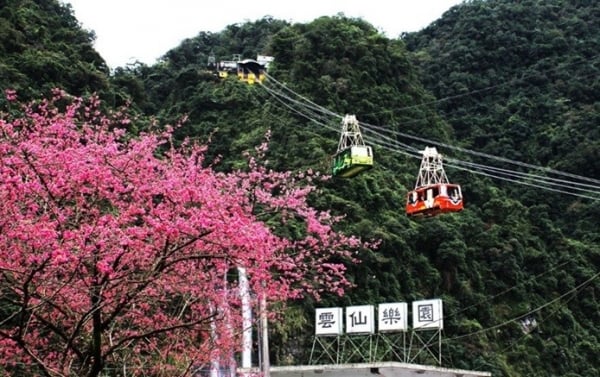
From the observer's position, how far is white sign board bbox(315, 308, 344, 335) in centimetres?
1612

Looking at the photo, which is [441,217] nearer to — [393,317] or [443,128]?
[443,128]

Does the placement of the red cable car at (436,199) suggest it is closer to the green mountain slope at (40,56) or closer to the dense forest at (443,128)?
the dense forest at (443,128)

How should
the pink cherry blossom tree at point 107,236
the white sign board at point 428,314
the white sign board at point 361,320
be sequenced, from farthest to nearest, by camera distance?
the white sign board at point 361,320, the white sign board at point 428,314, the pink cherry blossom tree at point 107,236

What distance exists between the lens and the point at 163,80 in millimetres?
34531

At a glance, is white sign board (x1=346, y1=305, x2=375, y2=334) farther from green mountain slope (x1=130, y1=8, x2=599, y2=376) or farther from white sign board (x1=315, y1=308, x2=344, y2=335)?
green mountain slope (x1=130, y1=8, x2=599, y2=376)

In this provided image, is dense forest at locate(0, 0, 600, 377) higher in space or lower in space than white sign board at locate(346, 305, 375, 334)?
higher

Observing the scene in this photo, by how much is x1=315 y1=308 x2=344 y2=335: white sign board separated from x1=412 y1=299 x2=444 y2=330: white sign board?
64.9 inches

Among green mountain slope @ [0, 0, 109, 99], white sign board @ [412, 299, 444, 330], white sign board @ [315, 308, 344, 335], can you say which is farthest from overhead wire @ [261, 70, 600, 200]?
white sign board @ [412, 299, 444, 330]

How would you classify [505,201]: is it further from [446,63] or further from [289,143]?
[446,63]

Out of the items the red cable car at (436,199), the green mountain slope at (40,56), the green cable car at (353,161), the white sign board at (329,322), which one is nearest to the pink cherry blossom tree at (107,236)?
the green cable car at (353,161)

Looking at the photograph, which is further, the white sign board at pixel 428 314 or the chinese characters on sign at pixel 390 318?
the chinese characters on sign at pixel 390 318

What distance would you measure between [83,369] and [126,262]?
2.90 ft

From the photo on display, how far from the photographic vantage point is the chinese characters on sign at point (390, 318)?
15307 millimetres

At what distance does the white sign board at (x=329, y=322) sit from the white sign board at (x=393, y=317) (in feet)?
3.20
